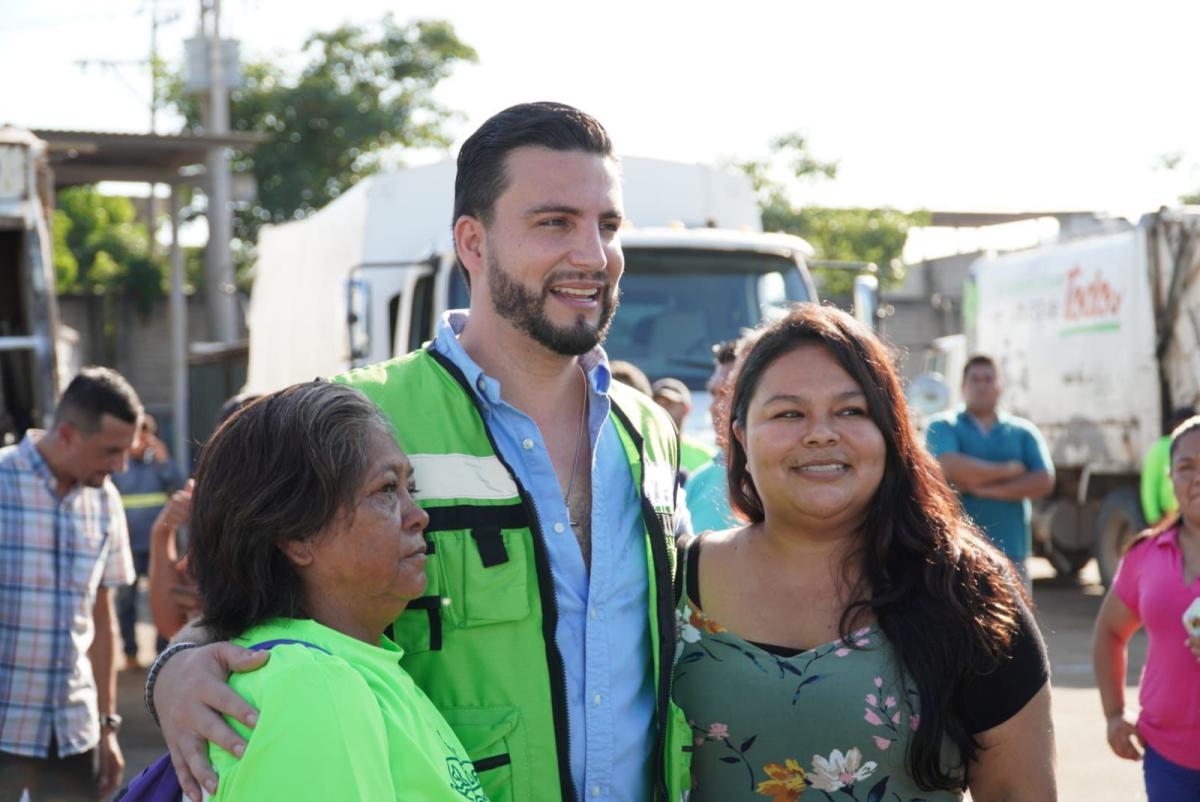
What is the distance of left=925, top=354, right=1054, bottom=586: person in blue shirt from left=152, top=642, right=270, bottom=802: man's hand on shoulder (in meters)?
6.10

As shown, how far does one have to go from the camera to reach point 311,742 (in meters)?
2.07

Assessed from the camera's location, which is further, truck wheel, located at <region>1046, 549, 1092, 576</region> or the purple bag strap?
truck wheel, located at <region>1046, 549, 1092, 576</region>

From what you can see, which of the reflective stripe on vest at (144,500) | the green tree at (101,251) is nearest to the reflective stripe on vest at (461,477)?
the reflective stripe on vest at (144,500)

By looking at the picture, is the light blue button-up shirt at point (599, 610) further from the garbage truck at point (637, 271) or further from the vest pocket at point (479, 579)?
the garbage truck at point (637, 271)

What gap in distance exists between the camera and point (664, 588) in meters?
3.07

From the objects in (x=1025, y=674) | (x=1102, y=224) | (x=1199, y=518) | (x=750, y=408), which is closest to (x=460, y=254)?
(x=750, y=408)

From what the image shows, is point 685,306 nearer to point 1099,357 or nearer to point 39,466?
point 39,466

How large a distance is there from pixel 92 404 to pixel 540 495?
2978 mm

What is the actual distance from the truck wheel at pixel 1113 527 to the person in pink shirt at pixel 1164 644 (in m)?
10.1

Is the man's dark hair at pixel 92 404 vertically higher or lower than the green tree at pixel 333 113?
lower

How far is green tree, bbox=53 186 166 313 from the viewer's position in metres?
31.5

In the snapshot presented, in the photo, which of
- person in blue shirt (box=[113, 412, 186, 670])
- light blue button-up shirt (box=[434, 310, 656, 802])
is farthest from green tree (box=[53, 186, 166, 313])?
light blue button-up shirt (box=[434, 310, 656, 802])

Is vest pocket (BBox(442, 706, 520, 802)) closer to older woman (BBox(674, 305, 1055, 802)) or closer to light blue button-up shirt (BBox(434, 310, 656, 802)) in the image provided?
light blue button-up shirt (BBox(434, 310, 656, 802))

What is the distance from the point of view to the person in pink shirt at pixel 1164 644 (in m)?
4.78
